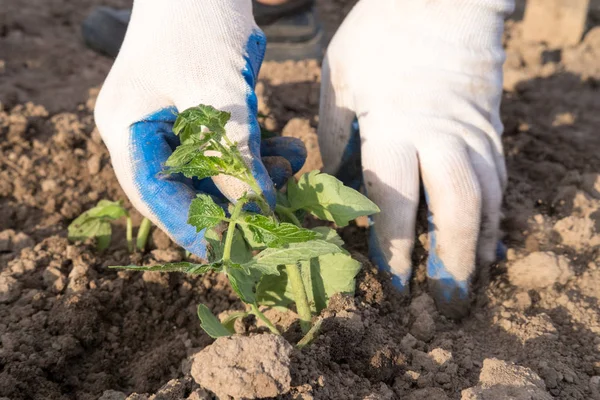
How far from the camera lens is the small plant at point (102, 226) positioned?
2.32 m

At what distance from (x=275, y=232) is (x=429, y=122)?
0.88 metres

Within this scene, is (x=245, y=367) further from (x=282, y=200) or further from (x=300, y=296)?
(x=282, y=200)

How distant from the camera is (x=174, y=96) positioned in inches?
74.3

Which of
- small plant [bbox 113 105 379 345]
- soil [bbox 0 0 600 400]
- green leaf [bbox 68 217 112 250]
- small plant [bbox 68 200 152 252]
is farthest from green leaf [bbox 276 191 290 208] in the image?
green leaf [bbox 68 217 112 250]

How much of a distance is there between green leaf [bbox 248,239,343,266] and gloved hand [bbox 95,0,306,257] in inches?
7.7

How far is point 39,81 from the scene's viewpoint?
385cm

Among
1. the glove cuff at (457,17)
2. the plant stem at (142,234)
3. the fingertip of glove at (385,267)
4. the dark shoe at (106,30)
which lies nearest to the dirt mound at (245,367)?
the fingertip of glove at (385,267)

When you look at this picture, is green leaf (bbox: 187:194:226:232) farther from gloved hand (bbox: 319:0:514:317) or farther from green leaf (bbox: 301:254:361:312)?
gloved hand (bbox: 319:0:514:317)

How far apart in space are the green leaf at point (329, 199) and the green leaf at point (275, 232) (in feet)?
0.85

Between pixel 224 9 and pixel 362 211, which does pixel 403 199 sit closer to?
pixel 362 211

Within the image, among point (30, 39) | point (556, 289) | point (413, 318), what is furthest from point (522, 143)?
point (30, 39)

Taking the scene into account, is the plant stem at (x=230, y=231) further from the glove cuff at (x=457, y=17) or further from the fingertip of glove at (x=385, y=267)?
the glove cuff at (x=457, y=17)

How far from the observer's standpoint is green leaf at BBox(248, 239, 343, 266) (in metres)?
1.57

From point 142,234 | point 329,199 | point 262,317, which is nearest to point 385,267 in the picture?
point 329,199
